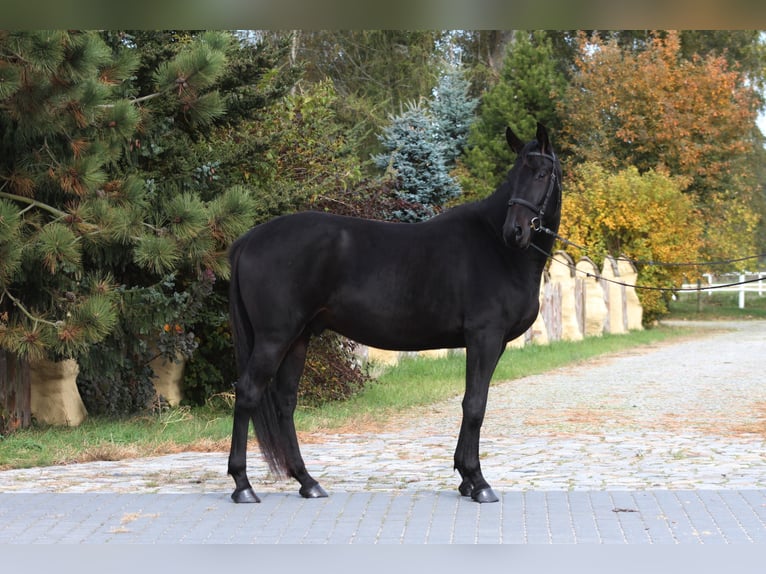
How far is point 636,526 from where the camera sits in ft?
20.4

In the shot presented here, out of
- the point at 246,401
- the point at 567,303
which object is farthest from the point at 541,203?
the point at 567,303

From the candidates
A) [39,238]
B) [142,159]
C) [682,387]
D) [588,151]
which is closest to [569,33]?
[588,151]

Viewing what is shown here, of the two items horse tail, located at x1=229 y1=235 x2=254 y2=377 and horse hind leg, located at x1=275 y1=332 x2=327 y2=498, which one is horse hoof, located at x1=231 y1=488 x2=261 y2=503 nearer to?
horse hind leg, located at x1=275 y1=332 x2=327 y2=498

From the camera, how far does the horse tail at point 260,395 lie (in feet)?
24.4

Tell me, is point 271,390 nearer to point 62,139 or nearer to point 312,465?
point 312,465

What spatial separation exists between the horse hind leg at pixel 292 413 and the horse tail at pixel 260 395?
0.03m

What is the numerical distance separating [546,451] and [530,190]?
11.1 feet

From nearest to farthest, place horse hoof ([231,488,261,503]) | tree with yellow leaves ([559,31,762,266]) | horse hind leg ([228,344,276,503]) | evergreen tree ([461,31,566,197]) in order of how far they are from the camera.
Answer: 1. horse hoof ([231,488,261,503])
2. horse hind leg ([228,344,276,503])
3. tree with yellow leaves ([559,31,762,266])
4. evergreen tree ([461,31,566,197])

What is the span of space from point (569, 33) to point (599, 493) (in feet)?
136

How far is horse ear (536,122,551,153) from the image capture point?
707 cm

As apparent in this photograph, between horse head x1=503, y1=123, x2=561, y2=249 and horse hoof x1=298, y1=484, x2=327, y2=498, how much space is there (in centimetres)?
199

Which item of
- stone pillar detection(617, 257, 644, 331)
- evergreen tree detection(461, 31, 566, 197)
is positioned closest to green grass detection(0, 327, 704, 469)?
stone pillar detection(617, 257, 644, 331)

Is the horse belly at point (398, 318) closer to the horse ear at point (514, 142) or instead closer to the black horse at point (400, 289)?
the black horse at point (400, 289)

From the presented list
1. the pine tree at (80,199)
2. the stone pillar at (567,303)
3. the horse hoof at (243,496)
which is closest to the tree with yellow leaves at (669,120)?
the stone pillar at (567,303)
